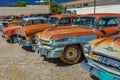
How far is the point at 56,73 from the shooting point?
7.94 meters

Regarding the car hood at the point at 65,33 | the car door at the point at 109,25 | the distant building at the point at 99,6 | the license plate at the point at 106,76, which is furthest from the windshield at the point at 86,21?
the distant building at the point at 99,6

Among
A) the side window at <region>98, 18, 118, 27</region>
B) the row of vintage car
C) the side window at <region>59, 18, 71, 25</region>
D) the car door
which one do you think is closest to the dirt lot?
the row of vintage car

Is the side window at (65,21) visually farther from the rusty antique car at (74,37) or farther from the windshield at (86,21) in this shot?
the rusty antique car at (74,37)

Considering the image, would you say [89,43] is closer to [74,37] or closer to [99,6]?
[74,37]

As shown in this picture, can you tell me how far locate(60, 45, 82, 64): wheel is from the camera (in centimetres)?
883

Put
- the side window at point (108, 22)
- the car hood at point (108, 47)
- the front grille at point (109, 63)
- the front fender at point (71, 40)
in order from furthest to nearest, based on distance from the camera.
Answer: the side window at point (108, 22), the front fender at point (71, 40), the car hood at point (108, 47), the front grille at point (109, 63)

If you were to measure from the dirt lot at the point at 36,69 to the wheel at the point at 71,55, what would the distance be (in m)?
0.18

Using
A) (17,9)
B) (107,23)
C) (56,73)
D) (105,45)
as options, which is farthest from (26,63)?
(17,9)

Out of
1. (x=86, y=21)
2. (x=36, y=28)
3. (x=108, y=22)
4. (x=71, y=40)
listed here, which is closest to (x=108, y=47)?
(x=71, y=40)

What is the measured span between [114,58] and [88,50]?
1.15 metres

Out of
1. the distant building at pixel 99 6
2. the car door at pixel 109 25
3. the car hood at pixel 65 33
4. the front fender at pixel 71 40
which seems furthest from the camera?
the distant building at pixel 99 6

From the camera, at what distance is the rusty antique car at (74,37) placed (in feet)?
28.1

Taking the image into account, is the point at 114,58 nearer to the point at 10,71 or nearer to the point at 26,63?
the point at 10,71

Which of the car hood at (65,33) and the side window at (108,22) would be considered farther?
the side window at (108,22)
